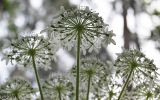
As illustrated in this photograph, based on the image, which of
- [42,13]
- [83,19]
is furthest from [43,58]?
[42,13]

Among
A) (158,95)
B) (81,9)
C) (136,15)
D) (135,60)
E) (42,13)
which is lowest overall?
(158,95)

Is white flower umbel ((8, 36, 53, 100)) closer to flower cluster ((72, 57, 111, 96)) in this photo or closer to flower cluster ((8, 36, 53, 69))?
flower cluster ((8, 36, 53, 69))

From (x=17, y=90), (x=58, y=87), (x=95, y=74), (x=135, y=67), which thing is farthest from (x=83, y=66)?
(x=17, y=90)

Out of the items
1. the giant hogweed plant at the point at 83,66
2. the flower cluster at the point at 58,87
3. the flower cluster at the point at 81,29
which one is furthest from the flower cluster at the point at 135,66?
the flower cluster at the point at 58,87

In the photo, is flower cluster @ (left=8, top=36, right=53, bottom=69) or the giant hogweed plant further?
flower cluster @ (left=8, top=36, right=53, bottom=69)

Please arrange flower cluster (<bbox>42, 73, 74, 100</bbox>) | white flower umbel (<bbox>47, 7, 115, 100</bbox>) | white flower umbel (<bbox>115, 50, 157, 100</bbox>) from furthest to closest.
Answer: flower cluster (<bbox>42, 73, 74, 100</bbox>)
white flower umbel (<bbox>115, 50, 157, 100</bbox>)
white flower umbel (<bbox>47, 7, 115, 100</bbox>)

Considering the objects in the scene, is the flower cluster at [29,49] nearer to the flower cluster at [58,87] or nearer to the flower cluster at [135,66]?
the flower cluster at [58,87]

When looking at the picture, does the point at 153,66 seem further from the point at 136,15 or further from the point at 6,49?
the point at 136,15

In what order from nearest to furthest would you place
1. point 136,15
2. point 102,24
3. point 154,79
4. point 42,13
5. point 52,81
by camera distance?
point 102,24 → point 154,79 → point 52,81 → point 136,15 → point 42,13

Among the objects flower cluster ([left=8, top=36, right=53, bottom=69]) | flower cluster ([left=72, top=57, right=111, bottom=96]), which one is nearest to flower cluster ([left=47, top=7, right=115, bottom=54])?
flower cluster ([left=8, top=36, right=53, bottom=69])
